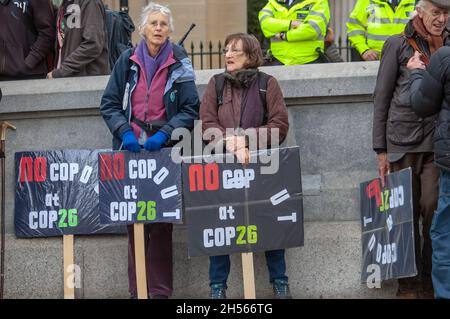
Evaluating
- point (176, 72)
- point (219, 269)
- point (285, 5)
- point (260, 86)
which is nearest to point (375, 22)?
point (285, 5)

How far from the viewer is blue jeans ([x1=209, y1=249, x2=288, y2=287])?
1026 cm

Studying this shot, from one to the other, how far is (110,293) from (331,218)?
1.95m

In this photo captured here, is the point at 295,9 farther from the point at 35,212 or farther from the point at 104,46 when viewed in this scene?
the point at 35,212

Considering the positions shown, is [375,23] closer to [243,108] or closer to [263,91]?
[263,91]

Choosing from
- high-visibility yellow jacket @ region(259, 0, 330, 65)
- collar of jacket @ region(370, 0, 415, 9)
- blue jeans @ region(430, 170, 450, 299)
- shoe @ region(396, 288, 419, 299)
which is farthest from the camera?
high-visibility yellow jacket @ region(259, 0, 330, 65)

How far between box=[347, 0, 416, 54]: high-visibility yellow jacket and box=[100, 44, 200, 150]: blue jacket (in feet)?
6.42

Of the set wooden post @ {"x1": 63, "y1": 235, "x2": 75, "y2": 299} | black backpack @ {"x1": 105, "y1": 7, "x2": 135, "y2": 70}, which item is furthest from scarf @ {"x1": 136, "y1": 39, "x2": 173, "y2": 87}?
black backpack @ {"x1": 105, "y1": 7, "x2": 135, "y2": 70}

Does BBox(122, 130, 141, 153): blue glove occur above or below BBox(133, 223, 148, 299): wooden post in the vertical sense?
above

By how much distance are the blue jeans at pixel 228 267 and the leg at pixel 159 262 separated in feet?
1.24

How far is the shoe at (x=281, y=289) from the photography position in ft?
33.6

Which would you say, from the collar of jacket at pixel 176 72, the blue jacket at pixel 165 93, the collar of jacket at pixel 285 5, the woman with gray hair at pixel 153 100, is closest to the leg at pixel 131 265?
the woman with gray hair at pixel 153 100

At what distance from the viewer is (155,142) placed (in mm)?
10266

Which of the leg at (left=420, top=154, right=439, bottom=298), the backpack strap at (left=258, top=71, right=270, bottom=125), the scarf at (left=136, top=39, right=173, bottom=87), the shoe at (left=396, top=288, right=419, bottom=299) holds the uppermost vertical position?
the scarf at (left=136, top=39, right=173, bottom=87)

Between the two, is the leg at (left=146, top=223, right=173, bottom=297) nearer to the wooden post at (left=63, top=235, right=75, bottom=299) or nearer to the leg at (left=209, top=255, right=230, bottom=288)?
the leg at (left=209, top=255, right=230, bottom=288)
